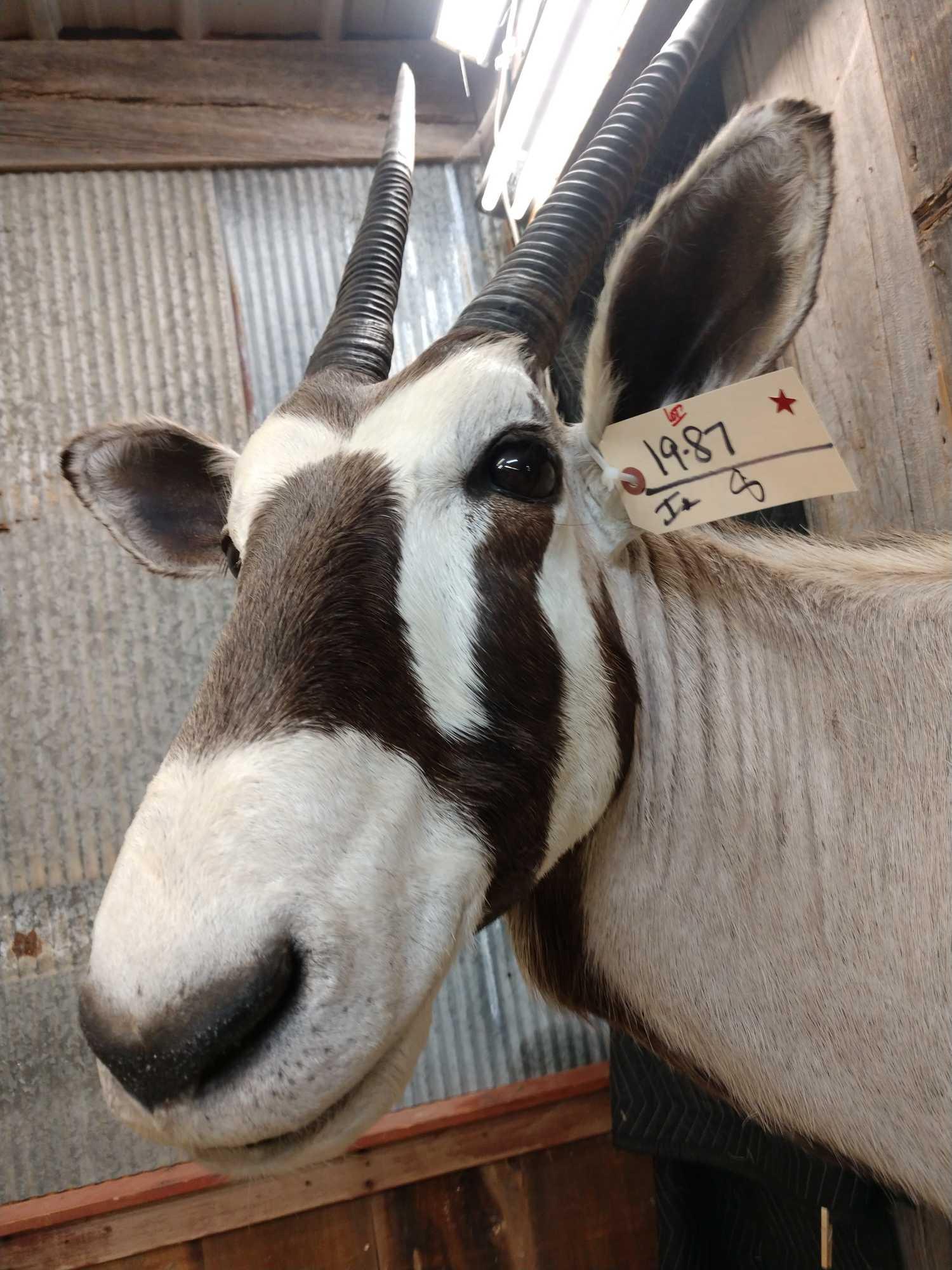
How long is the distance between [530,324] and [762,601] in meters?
0.69

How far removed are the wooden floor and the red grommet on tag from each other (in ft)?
7.25

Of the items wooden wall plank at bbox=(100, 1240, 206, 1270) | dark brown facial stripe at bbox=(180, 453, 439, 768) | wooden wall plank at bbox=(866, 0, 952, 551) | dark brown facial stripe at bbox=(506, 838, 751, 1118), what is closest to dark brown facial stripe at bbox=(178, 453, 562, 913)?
dark brown facial stripe at bbox=(180, 453, 439, 768)

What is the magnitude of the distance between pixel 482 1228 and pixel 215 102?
4.09 m

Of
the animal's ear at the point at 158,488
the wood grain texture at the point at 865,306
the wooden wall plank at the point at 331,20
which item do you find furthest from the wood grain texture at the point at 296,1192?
the wooden wall plank at the point at 331,20

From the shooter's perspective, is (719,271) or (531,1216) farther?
(531,1216)

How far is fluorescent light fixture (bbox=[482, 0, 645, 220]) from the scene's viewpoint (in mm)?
2133

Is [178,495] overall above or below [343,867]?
above

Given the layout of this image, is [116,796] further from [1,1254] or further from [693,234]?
[693,234]

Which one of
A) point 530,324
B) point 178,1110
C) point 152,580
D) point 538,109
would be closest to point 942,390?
point 530,324

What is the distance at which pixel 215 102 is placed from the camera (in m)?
A: 3.03

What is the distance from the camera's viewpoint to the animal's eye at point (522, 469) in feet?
4.28

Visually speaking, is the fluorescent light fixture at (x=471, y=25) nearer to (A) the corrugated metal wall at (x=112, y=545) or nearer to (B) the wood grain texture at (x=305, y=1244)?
(A) the corrugated metal wall at (x=112, y=545)

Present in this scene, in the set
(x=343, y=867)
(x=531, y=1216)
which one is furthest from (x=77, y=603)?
(x=531, y=1216)

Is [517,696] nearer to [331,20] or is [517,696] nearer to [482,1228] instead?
[482,1228]
